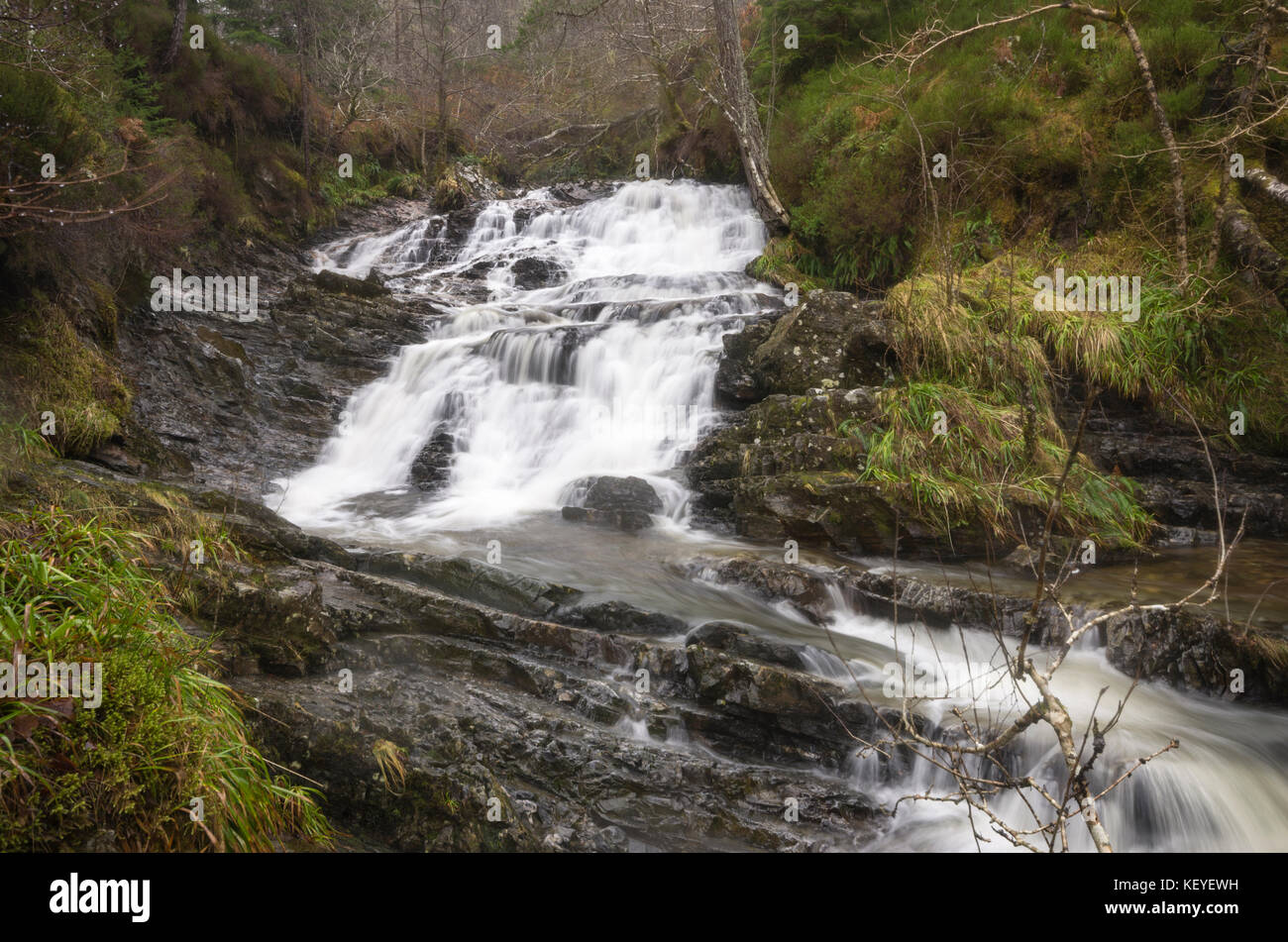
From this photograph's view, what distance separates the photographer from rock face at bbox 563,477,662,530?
27.6ft

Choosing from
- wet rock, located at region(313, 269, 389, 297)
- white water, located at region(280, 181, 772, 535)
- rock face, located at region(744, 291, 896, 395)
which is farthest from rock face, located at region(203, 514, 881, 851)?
wet rock, located at region(313, 269, 389, 297)

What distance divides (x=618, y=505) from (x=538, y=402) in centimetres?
289

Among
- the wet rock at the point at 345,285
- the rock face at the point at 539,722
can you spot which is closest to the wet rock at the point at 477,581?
the rock face at the point at 539,722

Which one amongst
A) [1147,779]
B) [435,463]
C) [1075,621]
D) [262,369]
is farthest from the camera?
[262,369]

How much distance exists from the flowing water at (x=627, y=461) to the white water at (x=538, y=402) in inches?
1.3

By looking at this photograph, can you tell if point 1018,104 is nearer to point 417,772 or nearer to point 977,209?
point 977,209

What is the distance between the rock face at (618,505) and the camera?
841 centimetres

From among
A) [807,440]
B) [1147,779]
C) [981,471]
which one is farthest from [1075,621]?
[807,440]

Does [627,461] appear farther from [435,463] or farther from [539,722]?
[539,722]

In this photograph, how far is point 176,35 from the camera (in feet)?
46.1

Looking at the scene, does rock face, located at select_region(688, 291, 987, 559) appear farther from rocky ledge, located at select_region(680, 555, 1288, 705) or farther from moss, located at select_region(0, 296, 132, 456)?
moss, located at select_region(0, 296, 132, 456)

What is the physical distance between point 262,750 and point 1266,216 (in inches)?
438

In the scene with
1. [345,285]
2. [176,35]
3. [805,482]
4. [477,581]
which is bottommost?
[477,581]

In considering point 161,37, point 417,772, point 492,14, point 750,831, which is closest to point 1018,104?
point 750,831
